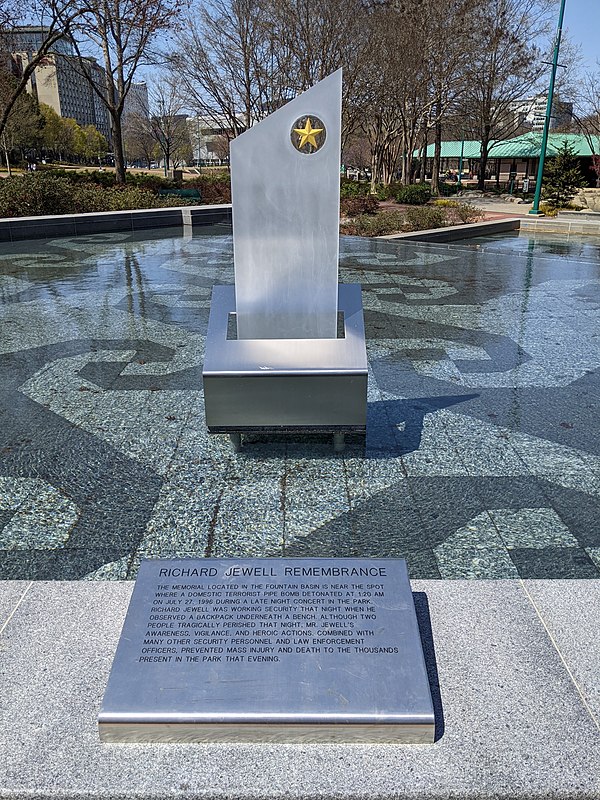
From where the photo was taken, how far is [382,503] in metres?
4.04

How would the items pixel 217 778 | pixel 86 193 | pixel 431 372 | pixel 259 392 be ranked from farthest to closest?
pixel 86 193 → pixel 431 372 → pixel 259 392 → pixel 217 778

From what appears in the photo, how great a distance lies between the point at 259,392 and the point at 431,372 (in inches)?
106

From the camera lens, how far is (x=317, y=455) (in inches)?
185

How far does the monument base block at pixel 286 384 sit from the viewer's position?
4246mm

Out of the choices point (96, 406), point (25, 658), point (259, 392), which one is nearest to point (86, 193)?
point (96, 406)

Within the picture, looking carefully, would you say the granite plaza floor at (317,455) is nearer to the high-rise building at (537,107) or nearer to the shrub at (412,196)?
the shrub at (412,196)

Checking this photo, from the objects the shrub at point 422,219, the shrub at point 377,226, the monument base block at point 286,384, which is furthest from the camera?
the shrub at point 422,219

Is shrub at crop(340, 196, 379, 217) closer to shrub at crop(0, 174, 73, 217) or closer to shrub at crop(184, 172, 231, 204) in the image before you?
shrub at crop(184, 172, 231, 204)

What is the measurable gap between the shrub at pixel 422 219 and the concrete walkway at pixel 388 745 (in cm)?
1622

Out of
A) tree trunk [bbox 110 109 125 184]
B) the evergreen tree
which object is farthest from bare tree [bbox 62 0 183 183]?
the evergreen tree

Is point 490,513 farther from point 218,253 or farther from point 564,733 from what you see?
point 218,253

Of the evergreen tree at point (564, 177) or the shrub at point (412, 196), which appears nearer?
the shrub at point (412, 196)

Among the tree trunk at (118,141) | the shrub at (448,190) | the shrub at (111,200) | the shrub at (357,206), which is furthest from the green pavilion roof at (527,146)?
the shrub at (111,200)

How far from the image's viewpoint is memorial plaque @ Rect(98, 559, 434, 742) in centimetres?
221
